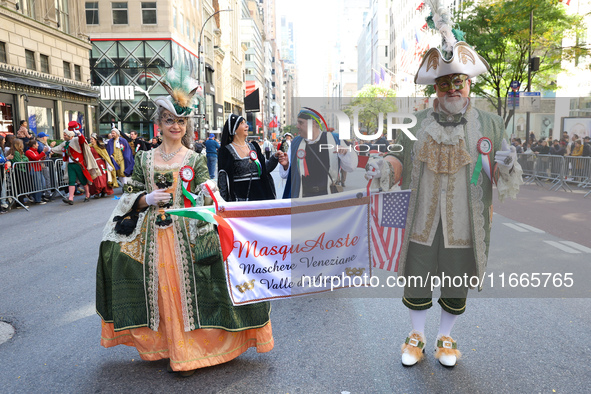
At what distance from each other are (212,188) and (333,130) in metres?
1.80

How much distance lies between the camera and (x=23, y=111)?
1941 cm

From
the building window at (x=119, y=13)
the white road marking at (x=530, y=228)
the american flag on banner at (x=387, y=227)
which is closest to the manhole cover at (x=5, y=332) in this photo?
the american flag on banner at (x=387, y=227)

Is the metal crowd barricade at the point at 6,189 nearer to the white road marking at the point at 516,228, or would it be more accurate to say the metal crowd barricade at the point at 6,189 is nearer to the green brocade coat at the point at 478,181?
the green brocade coat at the point at 478,181

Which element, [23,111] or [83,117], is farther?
[83,117]

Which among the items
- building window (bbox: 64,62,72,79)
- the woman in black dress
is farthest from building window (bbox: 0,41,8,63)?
the woman in black dress

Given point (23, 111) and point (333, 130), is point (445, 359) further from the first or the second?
point (23, 111)

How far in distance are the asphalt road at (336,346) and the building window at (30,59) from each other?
1736 centimetres

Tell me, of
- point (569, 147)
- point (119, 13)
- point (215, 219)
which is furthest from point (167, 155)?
point (119, 13)

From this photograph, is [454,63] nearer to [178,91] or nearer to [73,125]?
[178,91]

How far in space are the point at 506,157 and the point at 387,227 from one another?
0.95m

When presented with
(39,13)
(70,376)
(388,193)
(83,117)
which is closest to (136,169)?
(70,376)

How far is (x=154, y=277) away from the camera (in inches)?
125

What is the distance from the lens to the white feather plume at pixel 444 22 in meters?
3.13

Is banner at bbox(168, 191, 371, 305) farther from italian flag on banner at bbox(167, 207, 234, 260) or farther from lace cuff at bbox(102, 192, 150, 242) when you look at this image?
lace cuff at bbox(102, 192, 150, 242)
